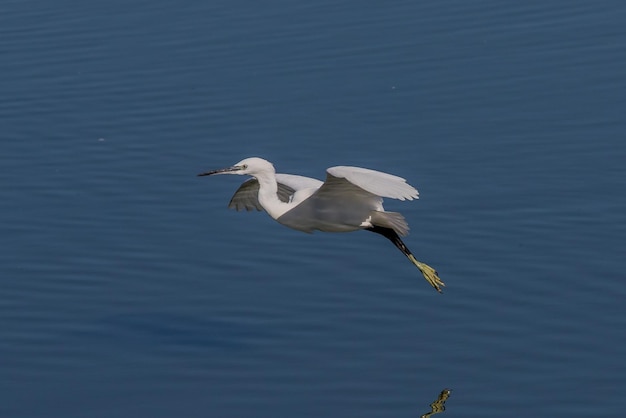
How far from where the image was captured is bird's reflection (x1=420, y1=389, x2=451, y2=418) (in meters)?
9.42

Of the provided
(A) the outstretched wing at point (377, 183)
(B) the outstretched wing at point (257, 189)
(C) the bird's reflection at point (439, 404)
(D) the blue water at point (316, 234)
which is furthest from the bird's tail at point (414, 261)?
(C) the bird's reflection at point (439, 404)

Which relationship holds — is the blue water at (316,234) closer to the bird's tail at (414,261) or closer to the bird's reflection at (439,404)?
the bird's reflection at (439,404)

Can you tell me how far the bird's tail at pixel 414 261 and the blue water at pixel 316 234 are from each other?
19 centimetres

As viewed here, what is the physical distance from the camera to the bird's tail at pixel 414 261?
10.8 meters

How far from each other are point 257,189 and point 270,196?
55 cm

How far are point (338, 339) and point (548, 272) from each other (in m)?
1.80

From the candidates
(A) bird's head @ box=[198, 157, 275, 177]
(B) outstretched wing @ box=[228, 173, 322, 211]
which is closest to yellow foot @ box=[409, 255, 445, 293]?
(B) outstretched wing @ box=[228, 173, 322, 211]

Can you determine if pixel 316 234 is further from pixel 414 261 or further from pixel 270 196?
pixel 414 261

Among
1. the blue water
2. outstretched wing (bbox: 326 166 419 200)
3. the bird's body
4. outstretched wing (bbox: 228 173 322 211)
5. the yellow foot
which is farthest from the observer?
outstretched wing (bbox: 228 173 322 211)

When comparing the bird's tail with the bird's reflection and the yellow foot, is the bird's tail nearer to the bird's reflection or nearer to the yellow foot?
the yellow foot

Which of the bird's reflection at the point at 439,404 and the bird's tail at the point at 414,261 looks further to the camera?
the bird's tail at the point at 414,261

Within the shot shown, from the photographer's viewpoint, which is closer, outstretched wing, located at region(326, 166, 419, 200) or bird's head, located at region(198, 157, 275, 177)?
outstretched wing, located at region(326, 166, 419, 200)

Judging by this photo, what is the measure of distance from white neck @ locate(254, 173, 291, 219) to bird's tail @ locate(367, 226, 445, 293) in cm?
69

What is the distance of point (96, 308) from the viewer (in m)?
11.2
